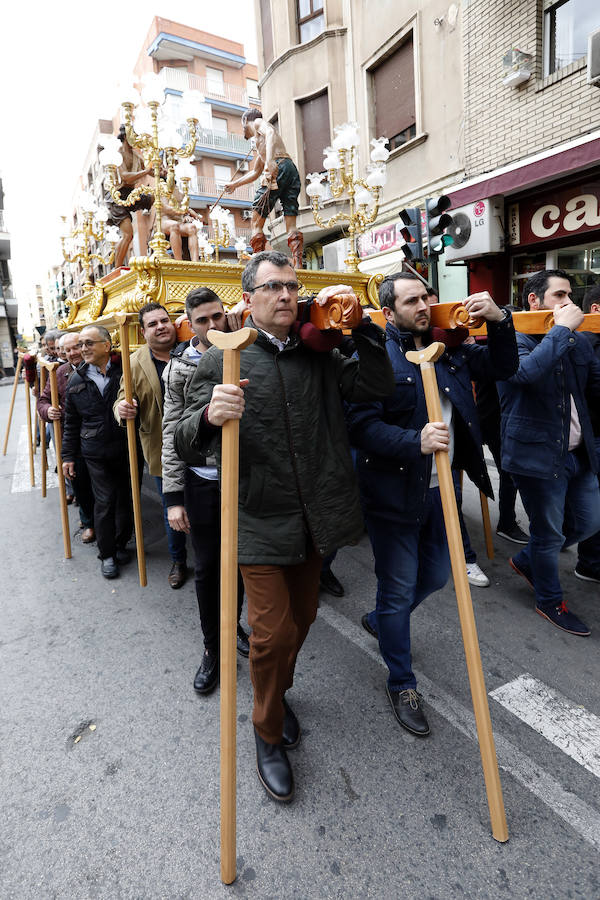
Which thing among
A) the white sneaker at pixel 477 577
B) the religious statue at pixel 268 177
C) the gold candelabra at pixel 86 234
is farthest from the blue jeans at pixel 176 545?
the gold candelabra at pixel 86 234

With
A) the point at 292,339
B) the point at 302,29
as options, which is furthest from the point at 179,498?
the point at 302,29

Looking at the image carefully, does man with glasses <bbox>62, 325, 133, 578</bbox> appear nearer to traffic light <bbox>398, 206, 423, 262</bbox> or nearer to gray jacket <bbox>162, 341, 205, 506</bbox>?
gray jacket <bbox>162, 341, 205, 506</bbox>

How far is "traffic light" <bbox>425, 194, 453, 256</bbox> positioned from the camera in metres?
7.00

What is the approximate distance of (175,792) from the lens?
82.8 inches

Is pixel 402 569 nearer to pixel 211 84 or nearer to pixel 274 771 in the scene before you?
pixel 274 771

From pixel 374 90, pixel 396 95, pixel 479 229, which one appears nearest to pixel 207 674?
pixel 479 229

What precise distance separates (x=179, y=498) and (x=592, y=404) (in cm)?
284

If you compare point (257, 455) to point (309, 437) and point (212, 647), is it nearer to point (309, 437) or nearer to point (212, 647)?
point (309, 437)

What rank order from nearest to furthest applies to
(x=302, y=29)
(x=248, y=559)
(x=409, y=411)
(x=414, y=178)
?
(x=248, y=559) → (x=409, y=411) → (x=414, y=178) → (x=302, y=29)

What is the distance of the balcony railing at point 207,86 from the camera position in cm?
2900

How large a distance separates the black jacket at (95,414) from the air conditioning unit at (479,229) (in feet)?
24.4

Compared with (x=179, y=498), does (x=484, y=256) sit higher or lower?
higher

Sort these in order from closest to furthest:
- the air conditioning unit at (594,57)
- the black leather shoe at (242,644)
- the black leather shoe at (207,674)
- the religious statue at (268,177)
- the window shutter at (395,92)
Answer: the black leather shoe at (207,674)
the black leather shoe at (242,644)
the air conditioning unit at (594,57)
the religious statue at (268,177)
the window shutter at (395,92)

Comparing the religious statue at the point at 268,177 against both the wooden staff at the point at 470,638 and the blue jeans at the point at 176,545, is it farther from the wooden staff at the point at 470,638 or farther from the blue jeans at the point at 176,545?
the wooden staff at the point at 470,638
